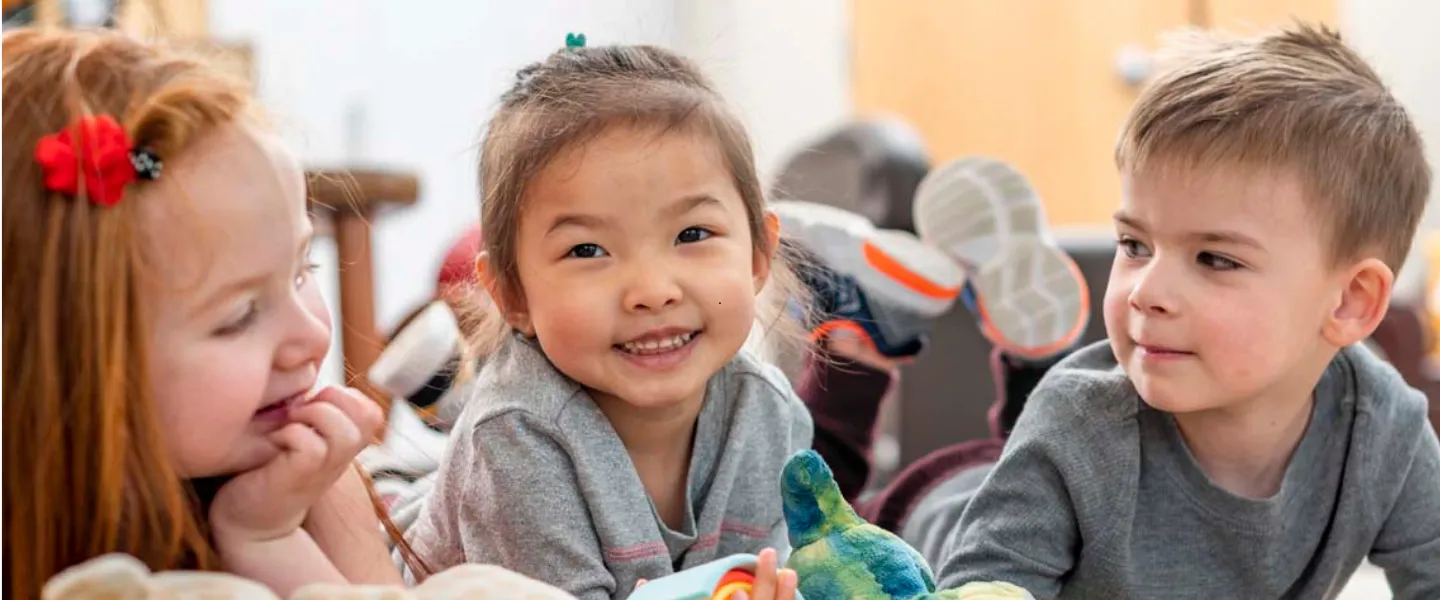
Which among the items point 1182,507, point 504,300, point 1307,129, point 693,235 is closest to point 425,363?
point 504,300

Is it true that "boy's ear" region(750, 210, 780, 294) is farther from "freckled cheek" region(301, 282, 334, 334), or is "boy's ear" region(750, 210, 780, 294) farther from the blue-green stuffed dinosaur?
"freckled cheek" region(301, 282, 334, 334)

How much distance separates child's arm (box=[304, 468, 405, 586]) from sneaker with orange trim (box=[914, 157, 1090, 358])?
0.76 metres

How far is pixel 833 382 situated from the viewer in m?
1.57

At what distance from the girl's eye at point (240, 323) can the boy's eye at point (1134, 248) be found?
67 cm

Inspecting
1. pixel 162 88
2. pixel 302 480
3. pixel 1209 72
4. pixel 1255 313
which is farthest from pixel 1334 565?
pixel 162 88

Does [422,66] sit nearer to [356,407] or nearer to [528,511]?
[528,511]

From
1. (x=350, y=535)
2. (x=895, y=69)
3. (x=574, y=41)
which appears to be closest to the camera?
(x=350, y=535)

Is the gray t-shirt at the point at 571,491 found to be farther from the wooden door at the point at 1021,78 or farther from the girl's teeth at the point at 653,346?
the wooden door at the point at 1021,78

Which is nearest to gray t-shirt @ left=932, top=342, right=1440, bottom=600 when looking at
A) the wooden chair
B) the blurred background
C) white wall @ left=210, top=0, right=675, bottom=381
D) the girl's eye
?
the girl's eye

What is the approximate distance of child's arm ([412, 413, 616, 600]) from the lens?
103 cm

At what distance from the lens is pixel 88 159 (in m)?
0.73

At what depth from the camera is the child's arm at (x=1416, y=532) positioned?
1179 millimetres

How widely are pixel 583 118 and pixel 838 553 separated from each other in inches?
14.9

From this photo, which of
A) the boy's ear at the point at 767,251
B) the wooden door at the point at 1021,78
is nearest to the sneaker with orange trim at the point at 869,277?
the boy's ear at the point at 767,251
